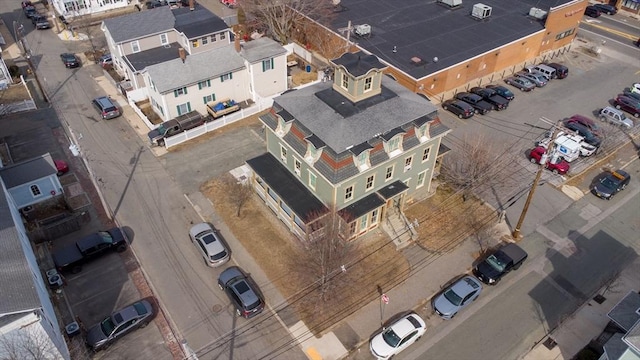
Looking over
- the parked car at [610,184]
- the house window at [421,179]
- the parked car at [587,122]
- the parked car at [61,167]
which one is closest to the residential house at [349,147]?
the house window at [421,179]

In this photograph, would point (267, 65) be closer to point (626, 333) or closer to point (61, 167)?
point (61, 167)

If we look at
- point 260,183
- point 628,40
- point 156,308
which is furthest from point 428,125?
point 628,40

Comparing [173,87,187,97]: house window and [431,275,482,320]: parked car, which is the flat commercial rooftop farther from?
[431,275,482,320]: parked car

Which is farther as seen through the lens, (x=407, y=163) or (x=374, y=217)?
(x=407, y=163)

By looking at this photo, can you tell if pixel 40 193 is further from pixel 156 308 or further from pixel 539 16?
pixel 539 16

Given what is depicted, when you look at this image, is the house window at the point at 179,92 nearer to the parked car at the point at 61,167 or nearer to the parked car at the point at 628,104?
the parked car at the point at 61,167

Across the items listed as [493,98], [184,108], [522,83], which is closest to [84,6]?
[184,108]
